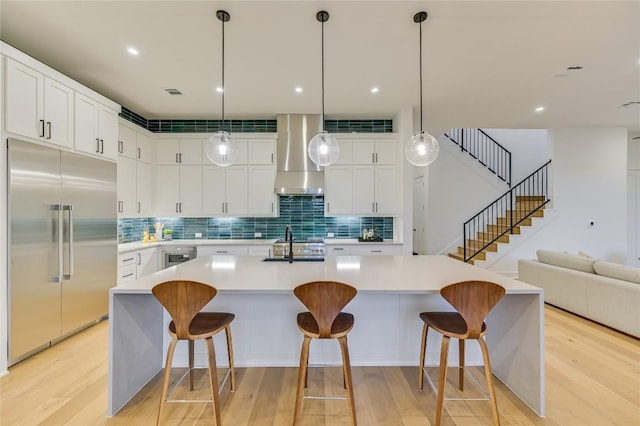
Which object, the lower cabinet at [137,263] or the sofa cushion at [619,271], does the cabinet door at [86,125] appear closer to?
the lower cabinet at [137,263]

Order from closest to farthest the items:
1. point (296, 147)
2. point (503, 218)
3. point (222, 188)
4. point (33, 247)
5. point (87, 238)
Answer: point (33, 247) < point (87, 238) < point (296, 147) < point (222, 188) < point (503, 218)

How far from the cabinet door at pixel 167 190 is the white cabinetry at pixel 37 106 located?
185cm

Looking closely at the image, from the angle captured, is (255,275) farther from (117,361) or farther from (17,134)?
(17,134)

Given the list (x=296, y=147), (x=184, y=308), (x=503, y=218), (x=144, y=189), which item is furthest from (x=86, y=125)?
(x=503, y=218)

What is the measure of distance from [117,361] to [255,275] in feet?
3.41

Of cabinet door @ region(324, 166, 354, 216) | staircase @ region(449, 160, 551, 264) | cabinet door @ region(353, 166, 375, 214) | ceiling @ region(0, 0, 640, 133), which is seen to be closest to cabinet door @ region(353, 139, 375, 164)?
cabinet door @ region(353, 166, 375, 214)

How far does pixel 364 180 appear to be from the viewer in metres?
4.95

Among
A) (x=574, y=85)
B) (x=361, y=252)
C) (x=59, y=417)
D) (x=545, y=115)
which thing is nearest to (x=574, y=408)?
(x=361, y=252)

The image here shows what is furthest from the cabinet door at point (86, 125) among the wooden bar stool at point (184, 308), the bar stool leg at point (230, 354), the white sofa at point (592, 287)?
the white sofa at point (592, 287)

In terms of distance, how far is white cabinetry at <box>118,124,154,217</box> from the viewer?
13.6 ft

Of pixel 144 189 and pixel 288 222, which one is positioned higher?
pixel 144 189

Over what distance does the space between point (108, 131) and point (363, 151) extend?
3.55m

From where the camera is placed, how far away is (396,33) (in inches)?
106

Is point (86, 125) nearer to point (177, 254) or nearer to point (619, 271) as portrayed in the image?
point (177, 254)
